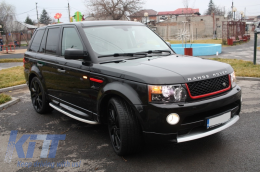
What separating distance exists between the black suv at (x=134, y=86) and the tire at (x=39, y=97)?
1.48ft

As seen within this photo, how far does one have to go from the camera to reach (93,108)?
392 centimetres

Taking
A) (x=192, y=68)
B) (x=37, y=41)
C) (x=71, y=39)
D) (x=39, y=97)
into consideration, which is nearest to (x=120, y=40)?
(x=71, y=39)

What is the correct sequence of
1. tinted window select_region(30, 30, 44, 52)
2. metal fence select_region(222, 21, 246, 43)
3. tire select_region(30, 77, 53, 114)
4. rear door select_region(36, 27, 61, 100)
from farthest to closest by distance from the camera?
metal fence select_region(222, 21, 246, 43), tinted window select_region(30, 30, 44, 52), tire select_region(30, 77, 53, 114), rear door select_region(36, 27, 61, 100)

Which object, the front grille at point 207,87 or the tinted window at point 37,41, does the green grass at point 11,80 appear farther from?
the front grille at point 207,87

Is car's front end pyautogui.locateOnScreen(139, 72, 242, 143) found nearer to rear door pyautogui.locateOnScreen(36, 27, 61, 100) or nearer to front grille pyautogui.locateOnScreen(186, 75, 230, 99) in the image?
front grille pyautogui.locateOnScreen(186, 75, 230, 99)

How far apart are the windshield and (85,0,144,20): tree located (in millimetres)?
42901

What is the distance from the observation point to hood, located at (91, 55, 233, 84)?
305 cm

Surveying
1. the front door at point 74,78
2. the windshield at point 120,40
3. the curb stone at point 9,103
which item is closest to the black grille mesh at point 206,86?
the windshield at point 120,40

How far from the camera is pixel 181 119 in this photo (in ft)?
9.80

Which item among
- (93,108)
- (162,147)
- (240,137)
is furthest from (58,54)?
(240,137)

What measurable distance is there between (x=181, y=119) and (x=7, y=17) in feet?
176

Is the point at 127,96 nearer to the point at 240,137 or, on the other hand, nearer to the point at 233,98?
the point at 233,98

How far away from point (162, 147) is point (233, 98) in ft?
4.04

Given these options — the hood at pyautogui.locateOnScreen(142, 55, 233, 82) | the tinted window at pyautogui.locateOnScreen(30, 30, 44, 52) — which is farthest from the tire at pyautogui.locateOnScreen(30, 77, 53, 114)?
the hood at pyautogui.locateOnScreen(142, 55, 233, 82)
